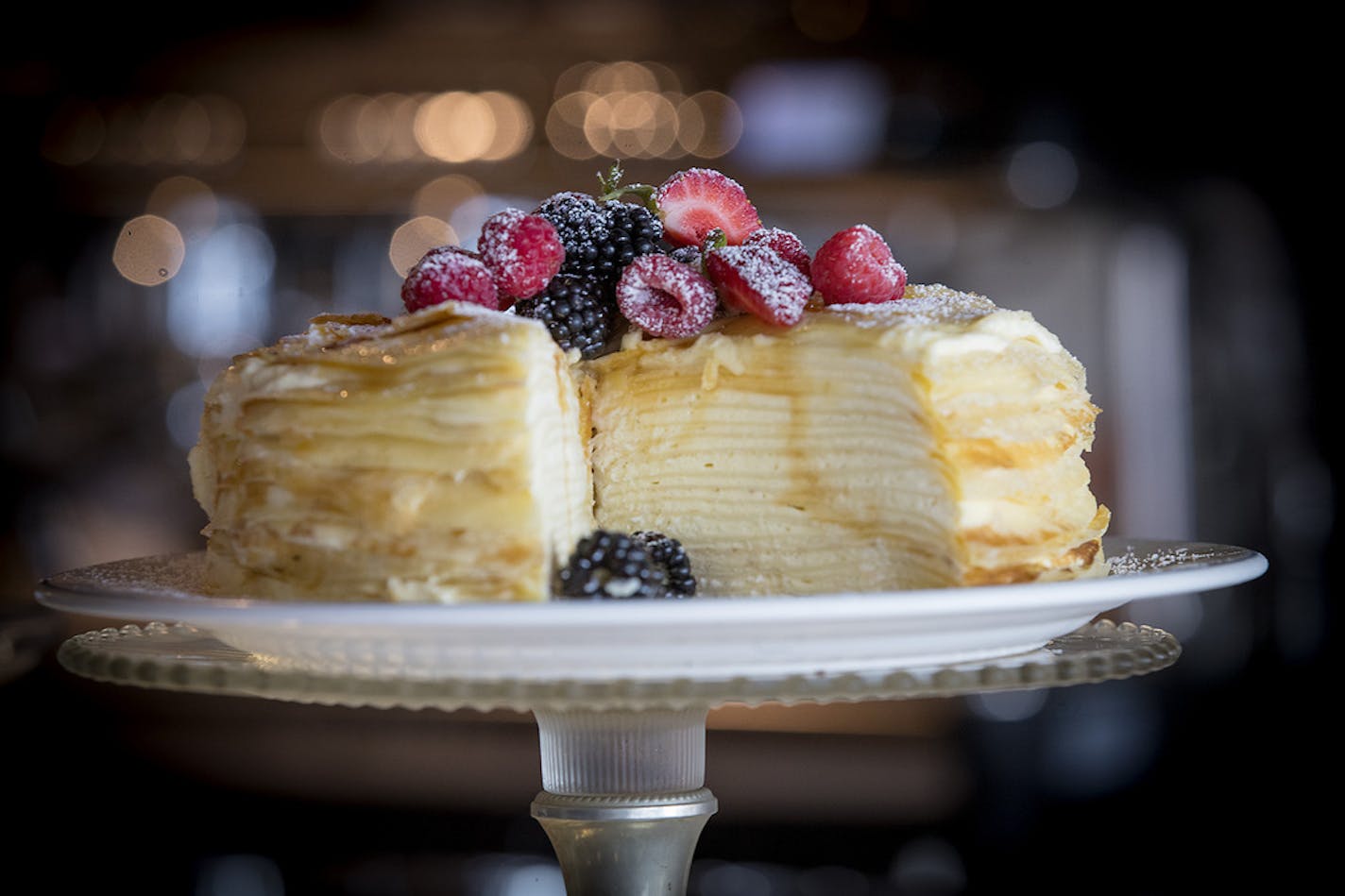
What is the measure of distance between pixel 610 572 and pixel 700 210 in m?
0.57

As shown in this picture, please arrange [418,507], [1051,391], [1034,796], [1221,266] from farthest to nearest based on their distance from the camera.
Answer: [1221,266] < [1034,796] < [1051,391] < [418,507]

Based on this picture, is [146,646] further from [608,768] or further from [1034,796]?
[1034,796]

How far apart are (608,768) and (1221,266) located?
2980 millimetres

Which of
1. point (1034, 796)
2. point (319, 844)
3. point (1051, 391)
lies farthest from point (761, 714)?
point (1051, 391)

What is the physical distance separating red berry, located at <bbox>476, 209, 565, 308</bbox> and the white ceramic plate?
0.50m

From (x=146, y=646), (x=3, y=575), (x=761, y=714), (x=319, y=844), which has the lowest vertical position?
(x=319, y=844)

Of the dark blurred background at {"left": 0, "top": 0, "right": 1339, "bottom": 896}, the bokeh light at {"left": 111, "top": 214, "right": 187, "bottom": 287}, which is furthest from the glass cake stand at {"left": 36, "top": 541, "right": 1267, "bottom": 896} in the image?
the bokeh light at {"left": 111, "top": 214, "right": 187, "bottom": 287}

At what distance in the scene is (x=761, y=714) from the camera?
3506 millimetres

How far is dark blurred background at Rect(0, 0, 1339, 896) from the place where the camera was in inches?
138

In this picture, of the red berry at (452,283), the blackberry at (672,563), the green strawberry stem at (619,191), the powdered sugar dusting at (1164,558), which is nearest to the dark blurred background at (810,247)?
the powdered sugar dusting at (1164,558)

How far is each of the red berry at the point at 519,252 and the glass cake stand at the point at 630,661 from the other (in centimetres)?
47

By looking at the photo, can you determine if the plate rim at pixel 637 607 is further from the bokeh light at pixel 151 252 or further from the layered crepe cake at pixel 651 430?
the bokeh light at pixel 151 252

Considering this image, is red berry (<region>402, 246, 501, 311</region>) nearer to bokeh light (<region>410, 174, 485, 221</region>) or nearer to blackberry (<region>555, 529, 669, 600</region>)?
blackberry (<region>555, 529, 669, 600</region>)

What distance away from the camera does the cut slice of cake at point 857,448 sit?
138 cm
